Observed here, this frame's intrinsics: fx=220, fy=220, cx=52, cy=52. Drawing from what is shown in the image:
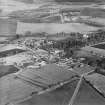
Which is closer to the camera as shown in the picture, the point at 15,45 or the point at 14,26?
the point at 15,45

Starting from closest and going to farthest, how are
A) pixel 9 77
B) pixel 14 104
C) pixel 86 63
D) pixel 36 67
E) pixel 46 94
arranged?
pixel 14 104, pixel 46 94, pixel 9 77, pixel 36 67, pixel 86 63

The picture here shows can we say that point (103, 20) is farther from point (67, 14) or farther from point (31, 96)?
point (31, 96)

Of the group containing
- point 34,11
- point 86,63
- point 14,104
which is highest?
point 34,11

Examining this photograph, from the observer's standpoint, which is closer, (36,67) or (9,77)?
(9,77)

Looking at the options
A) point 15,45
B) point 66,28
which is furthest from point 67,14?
point 15,45

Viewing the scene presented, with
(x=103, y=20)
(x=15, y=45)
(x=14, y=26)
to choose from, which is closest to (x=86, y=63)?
(x=15, y=45)

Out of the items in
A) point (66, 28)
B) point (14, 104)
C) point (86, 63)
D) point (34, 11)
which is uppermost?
point (34, 11)

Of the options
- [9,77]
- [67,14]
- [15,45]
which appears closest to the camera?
[9,77]

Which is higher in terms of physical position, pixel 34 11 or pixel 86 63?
pixel 34 11

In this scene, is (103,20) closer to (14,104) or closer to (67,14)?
(67,14)
